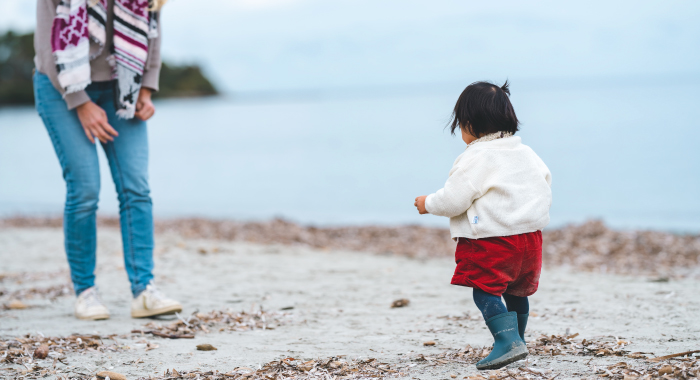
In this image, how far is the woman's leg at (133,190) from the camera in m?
3.36

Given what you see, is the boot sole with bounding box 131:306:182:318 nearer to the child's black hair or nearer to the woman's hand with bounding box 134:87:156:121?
the woman's hand with bounding box 134:87:156:121

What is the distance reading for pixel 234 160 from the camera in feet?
93.9

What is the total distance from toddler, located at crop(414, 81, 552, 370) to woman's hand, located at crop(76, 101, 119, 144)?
184 centimetres

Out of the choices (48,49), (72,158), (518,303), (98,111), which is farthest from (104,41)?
(518,303)

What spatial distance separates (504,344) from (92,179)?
2299mm

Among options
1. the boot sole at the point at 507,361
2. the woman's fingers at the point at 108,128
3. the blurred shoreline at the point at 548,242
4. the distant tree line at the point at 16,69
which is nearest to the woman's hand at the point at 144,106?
the woman's fingers at the point at 108,128

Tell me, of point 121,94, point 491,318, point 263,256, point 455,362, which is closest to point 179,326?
point 121,94

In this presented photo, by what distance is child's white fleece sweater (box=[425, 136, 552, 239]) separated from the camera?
2.25 metres

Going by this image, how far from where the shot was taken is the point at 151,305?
11.1 ft

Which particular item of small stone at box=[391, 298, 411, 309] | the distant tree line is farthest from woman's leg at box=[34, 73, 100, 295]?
the distant tree line

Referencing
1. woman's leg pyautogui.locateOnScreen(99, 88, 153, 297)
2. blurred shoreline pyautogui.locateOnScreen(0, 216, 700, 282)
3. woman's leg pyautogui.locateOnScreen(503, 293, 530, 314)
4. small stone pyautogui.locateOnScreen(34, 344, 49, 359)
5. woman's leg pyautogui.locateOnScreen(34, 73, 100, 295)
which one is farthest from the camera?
blurred shoreline pyautogui.locateOnScreen(0, 216, 700, 282)

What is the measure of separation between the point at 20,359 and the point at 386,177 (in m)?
18.4

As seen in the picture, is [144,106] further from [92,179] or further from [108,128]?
[92,179]

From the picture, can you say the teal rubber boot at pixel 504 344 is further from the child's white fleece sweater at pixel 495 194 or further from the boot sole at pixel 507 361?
the child's white fleece sweater at pixel 495 194
